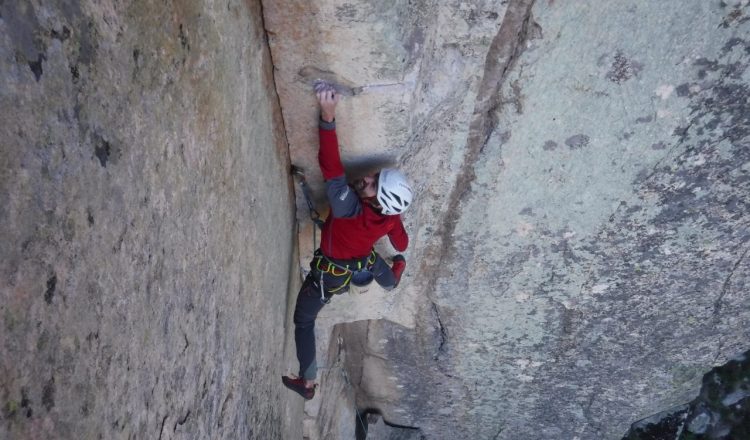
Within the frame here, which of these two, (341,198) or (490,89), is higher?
(490,89)

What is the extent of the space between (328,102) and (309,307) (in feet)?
4.53

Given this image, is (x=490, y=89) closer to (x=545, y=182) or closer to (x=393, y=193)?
(x=545, y=182)

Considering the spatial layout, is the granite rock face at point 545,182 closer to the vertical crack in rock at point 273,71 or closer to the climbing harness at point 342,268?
the vertical crack in rock at point 273,71

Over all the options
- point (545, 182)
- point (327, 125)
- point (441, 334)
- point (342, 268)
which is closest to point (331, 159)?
point (327, 125)

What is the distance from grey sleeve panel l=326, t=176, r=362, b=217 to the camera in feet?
9.10

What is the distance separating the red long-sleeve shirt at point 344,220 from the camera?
2.78 m

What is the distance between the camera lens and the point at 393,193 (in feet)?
9.24

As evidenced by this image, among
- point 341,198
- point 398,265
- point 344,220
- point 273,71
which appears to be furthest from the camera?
point 398,265

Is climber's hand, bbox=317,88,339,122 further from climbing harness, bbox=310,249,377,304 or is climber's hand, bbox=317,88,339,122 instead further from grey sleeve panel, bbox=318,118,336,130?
climbing harness, bbox=310,249,377,304

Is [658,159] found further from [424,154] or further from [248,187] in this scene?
[248,187]

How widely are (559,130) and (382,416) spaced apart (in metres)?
4.09

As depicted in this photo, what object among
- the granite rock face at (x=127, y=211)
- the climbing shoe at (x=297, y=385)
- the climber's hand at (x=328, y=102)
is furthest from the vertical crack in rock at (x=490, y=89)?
the climbing shoe at (x=297, y=385)

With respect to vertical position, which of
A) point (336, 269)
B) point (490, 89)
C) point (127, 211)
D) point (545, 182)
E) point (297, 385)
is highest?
point (490, 89)

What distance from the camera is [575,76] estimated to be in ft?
10.3
